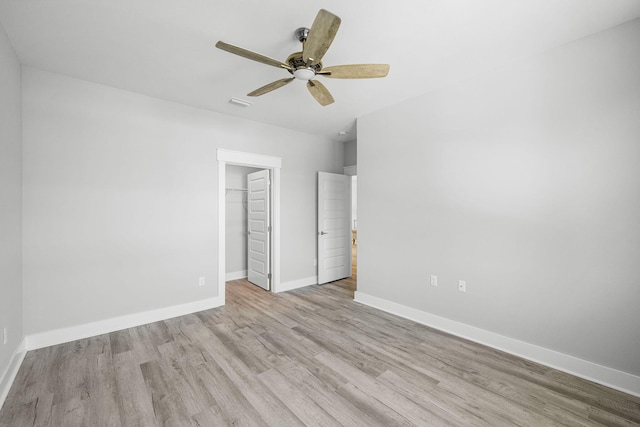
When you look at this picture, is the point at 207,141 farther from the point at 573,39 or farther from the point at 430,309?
the point at 573,39

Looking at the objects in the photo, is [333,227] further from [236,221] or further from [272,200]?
[236,221]

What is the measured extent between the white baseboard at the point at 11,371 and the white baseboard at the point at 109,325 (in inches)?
5.2

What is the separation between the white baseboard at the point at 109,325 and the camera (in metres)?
2.76

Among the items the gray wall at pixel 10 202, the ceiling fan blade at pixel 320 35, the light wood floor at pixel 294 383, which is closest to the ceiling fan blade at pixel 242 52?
the ceiling fan blade at pixel 320 35

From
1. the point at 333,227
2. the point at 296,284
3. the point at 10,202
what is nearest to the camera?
the point at 10,202

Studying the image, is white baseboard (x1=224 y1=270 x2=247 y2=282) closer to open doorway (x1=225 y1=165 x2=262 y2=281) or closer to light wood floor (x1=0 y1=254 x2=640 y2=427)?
open doorway (x1=225 y1=165 x2=262 y2=281)

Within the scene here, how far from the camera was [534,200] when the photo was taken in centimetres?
253

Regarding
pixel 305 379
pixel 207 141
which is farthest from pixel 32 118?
pixel 305 379

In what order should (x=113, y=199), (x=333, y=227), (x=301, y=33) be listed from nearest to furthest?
(x=301, y=33)
(x=113, y=199)
(x=333, y=227)

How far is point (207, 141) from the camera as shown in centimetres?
386

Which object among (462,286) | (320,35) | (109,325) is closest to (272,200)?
(109,325)

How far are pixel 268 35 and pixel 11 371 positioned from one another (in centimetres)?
343

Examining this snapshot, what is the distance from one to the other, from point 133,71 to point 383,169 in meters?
3.08

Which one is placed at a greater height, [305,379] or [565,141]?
[565,141]
